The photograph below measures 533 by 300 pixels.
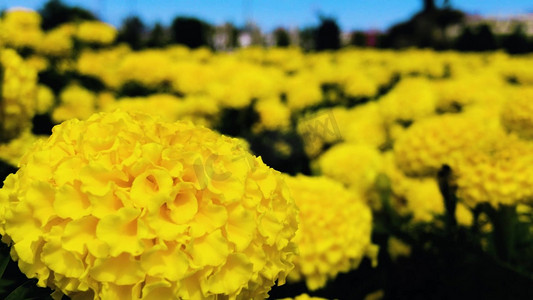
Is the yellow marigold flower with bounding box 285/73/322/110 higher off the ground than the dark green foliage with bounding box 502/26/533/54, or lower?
higher

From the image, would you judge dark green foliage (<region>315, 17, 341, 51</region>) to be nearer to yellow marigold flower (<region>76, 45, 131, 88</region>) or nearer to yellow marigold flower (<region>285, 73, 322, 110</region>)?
yellow marigold flower (<region>285, 73, 322, 110</region>)

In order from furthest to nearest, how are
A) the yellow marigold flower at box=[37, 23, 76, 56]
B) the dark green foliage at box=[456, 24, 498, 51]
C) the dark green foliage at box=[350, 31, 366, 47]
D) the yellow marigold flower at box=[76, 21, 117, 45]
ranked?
the dark green foliage at box=[350, 31, 366, 47], the dark green foliage at box=[456, 24, 498, 51], the yellow marigold flower at box=[76, 21, 117, 45], the yellow marigold flower at box=[37, 23, 76, 56]

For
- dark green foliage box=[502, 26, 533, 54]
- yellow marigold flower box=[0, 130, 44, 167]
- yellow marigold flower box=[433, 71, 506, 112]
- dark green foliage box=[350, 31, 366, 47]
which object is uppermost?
yellow marigold flower box=[0, 130, 44, 167]

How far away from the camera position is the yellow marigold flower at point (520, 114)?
64.6 inches

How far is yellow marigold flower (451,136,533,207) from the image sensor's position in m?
1.37

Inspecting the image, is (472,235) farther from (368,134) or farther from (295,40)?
(295,40)

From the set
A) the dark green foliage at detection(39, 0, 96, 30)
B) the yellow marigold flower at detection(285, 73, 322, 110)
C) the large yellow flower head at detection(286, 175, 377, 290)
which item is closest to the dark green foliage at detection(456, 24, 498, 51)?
the dark green foliage at detection(39, 0, 96, 30)

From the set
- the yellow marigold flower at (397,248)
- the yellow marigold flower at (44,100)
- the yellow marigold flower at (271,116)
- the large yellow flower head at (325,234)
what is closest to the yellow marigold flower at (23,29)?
the yellow marigold flower at (44,100)

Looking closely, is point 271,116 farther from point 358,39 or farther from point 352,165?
point 358,39

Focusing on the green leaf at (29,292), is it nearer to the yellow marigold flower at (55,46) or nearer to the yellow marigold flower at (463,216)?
the yellow marigold flower at (463,216)

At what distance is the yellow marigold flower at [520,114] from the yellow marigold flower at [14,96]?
153 centimetres

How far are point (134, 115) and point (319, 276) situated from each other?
0.78 m

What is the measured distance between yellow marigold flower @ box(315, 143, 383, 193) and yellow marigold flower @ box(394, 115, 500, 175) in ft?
1.32

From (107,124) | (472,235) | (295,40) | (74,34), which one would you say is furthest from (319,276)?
(295,40)
